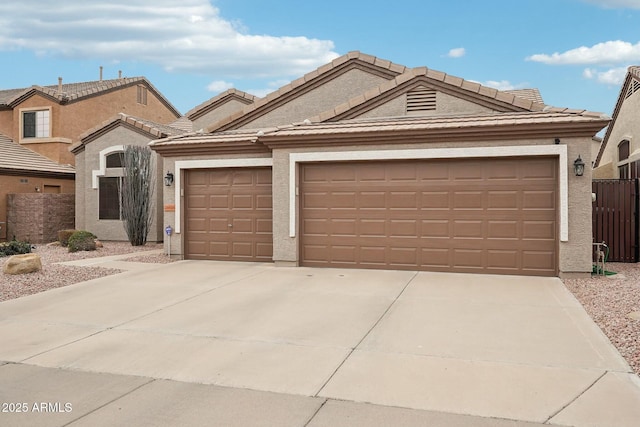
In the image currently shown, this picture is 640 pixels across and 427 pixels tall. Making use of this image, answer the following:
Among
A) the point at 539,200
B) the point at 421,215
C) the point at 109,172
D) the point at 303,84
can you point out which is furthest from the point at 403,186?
the point at 109,172

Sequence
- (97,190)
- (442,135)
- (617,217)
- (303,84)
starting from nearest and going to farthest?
1. (442,135)
2. (617,217)
3. (303,84)
4. (97,190)

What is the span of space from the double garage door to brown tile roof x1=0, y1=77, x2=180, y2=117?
15548 millimetres

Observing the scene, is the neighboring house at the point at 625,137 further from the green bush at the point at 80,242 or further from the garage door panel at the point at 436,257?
the green bush at the point at 80,242

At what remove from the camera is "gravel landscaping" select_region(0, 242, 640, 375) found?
6.25 meters

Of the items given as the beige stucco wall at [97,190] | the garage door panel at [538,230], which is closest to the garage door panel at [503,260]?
the garage door panel at [538,230]

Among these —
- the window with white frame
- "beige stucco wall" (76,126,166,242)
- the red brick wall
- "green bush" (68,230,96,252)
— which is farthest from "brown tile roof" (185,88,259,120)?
the window with white frame

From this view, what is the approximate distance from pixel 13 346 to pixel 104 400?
97.2 inches

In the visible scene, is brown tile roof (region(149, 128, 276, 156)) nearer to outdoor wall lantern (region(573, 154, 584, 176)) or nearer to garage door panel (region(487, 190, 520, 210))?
garage door panel (region(487, 190, 520, 210))

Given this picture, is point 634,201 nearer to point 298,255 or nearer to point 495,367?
point 298,255

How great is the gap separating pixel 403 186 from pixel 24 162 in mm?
17499

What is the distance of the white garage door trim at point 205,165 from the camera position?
1286 cm

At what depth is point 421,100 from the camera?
1230cm

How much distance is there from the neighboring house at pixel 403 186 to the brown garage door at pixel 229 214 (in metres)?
0.03

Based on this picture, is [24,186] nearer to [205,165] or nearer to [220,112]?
[220,112]
